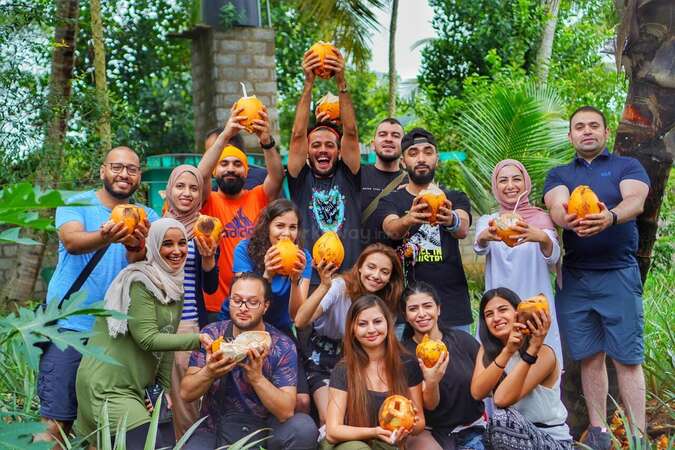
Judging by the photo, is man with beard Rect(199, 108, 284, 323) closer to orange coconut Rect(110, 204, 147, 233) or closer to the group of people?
the group of people

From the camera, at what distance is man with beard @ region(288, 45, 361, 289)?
209 inches

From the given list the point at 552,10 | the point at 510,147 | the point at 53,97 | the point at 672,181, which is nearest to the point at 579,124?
the point at 510,147

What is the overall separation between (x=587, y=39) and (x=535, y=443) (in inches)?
561

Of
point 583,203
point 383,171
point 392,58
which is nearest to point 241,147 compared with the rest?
point 383,171

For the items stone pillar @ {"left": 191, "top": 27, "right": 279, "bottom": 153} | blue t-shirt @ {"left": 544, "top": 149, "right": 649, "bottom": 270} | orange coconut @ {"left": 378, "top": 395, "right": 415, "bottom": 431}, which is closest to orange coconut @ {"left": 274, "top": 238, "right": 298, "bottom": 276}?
orange coconut @ {"left": 378, "top": 395, "right": 415, "bottom": 431}

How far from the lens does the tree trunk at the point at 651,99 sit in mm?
5543

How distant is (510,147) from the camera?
9.22 metres

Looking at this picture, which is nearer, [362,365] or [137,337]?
[137,337]

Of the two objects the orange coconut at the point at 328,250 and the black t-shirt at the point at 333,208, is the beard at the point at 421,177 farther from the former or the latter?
the orange coconut at the point at 328,250

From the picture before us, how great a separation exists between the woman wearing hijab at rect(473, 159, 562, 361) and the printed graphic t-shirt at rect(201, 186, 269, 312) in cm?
125

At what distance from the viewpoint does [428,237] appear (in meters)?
5.34

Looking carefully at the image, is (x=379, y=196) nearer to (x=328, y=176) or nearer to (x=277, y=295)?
(x=328, y=176)

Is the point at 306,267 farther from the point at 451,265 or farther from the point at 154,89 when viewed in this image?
the point at 154,89

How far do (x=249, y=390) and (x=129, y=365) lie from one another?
1.94 ft
